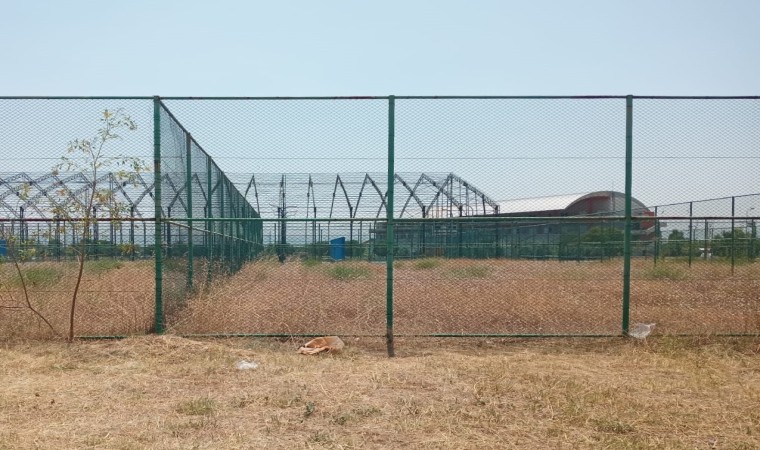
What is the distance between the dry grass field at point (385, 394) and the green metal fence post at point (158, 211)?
386 millimetres

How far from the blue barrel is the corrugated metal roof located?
2.15 meters

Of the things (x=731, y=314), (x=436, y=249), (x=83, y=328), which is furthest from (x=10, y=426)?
(x=731, y=314)

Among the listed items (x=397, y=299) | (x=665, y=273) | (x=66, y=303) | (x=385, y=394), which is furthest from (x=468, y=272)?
(x=66, y=303)

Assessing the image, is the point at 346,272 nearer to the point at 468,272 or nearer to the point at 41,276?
the point at 468,272

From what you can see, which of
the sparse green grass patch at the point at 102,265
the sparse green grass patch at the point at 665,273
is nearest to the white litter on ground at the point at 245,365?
the sparse green grass patch at the point at 102,265

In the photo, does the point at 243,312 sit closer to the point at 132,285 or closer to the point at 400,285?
the point at 132,285

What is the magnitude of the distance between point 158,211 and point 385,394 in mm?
3884

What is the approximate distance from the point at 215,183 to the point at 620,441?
9.64m

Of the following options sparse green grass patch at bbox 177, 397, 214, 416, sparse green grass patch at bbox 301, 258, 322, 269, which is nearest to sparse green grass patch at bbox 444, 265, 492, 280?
sparse green grass patch at bbox 301, 258, 322, 269

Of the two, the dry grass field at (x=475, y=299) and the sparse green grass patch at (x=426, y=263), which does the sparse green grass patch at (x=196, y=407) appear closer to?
the dry grass field at (x=475, y=299)

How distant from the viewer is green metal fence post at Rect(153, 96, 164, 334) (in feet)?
25.6

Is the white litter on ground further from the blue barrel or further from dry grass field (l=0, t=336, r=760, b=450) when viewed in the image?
the blue barrel

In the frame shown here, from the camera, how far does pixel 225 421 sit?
4.74m

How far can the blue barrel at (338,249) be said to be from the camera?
29.1ft
